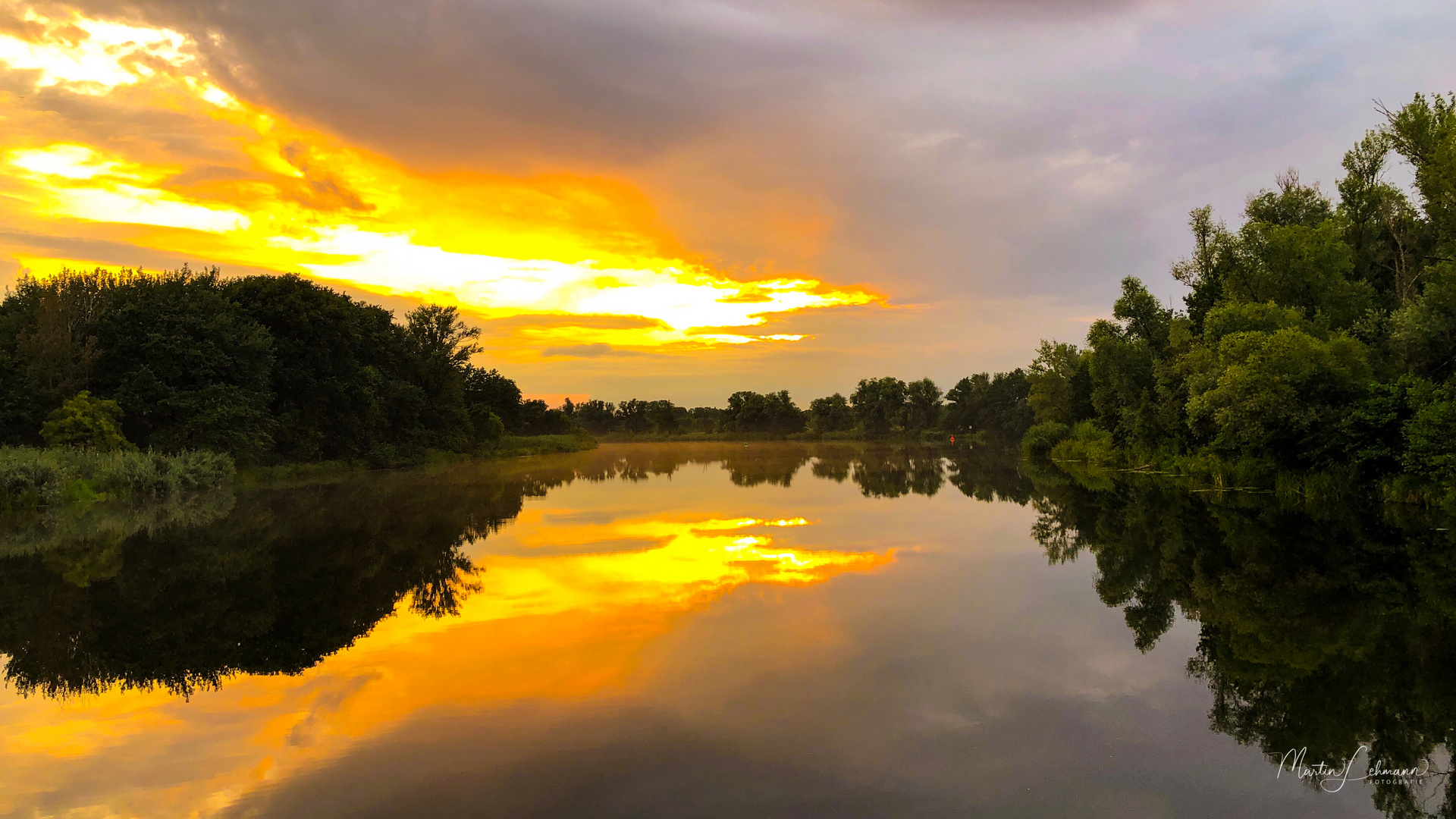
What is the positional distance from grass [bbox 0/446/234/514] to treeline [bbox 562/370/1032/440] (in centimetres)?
9792

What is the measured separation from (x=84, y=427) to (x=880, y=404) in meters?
127

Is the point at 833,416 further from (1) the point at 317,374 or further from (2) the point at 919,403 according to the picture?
(1) the point at 317,374

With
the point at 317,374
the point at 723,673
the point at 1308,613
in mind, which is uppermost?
the point at 317,374

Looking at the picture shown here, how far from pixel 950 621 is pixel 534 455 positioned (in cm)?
6899

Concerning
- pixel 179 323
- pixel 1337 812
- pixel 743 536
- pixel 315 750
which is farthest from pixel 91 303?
pixel 1337 812

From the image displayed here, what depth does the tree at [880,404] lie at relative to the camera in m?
145

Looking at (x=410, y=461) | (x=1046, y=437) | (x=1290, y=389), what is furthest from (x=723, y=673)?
(x=1046, y=437)

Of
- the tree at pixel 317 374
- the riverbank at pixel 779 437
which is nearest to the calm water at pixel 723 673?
the tree at pixel 317 374

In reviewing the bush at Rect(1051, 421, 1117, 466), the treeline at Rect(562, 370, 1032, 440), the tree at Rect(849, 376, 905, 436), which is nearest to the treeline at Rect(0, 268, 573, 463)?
the bush at Rect(1051, 421, 1117, 466)

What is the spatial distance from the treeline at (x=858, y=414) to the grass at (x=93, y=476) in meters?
97.9

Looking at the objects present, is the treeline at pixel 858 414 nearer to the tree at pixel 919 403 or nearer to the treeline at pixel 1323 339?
the tree at pixel 919 403

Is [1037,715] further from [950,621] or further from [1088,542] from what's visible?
[1088,542]

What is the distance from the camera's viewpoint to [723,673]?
8.14 m

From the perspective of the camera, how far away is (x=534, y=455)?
249 feet
